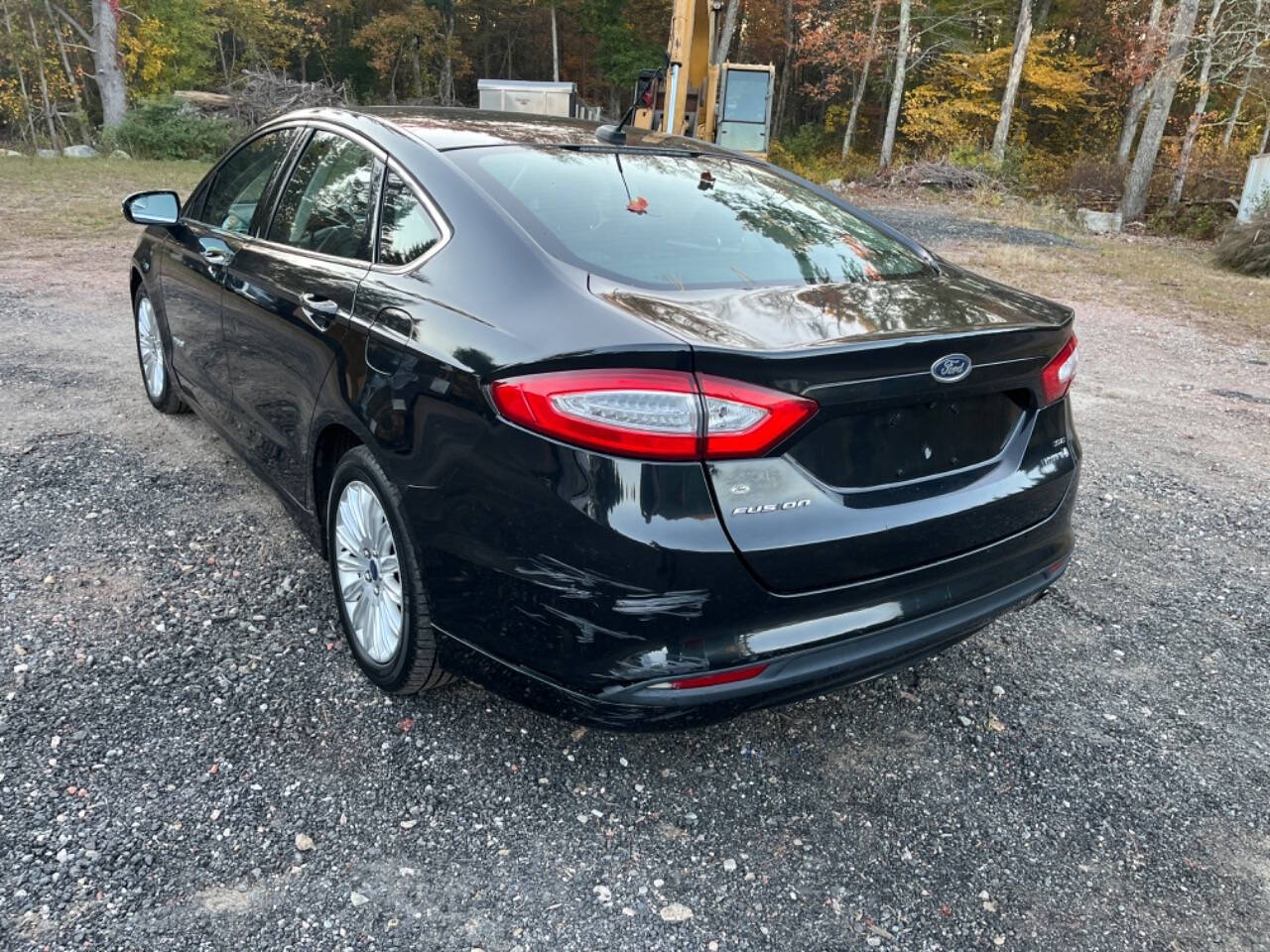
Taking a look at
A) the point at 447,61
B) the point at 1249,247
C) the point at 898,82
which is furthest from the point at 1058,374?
the point at 447,61

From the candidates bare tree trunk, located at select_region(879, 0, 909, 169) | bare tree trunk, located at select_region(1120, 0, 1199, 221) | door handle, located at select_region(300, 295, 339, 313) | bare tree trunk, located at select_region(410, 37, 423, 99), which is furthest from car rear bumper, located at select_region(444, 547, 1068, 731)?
bare tree trunk, located at select_region(410, 37, 423, 99)

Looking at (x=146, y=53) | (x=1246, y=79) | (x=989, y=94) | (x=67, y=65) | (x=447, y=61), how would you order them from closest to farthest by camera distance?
1. (x=1246, y=79)
2. (x=67, y=65)
3. (x=989, y=94)
4. (x=146, y=53)
5. (x=447, y=61)

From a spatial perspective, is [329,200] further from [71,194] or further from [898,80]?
[898,80]

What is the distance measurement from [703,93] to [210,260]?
49.3ft

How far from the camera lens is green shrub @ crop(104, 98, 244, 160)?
20.0 m

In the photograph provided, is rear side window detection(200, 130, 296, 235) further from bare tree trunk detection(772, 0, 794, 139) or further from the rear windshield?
bare tree trunk detection(772, 0, 794, 139)

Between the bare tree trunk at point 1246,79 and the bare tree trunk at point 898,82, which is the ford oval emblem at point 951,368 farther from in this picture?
the bare tree trunk at point 898,82

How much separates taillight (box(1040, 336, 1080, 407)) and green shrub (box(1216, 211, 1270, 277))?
12099 mm

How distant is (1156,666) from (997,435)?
1.35 meters

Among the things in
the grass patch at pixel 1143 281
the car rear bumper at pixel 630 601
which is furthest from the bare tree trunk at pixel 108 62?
the car rear bumper at pixel 630 601

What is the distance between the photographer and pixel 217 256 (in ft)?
11.6

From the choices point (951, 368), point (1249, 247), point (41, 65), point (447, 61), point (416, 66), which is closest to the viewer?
point (951, 368)

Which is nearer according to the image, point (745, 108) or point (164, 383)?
point (164, 383)

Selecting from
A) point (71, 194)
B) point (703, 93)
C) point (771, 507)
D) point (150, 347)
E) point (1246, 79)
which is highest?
point (1246, 79)
